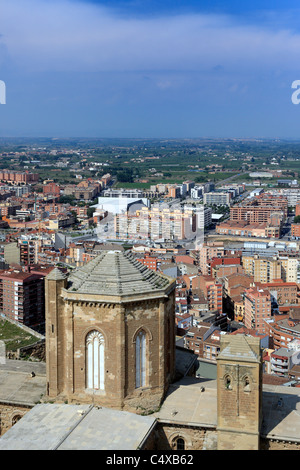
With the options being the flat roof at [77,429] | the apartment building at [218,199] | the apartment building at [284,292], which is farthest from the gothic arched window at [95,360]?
the apartment building at [218,199]

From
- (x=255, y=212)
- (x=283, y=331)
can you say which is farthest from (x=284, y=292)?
(x=255, y=212)

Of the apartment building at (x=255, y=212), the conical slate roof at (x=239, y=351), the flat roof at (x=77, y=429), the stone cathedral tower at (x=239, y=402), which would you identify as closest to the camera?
the flat roof at (x=77, y=429)

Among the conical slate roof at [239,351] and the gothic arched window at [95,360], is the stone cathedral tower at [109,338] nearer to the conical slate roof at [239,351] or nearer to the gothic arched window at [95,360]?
the gothic arched window at [95,360]

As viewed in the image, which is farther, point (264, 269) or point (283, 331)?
point (264, 269)

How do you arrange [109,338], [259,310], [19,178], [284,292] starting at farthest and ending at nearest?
[19,178], [284,292], [259,310], [109,338]

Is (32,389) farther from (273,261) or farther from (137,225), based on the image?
(137,225)

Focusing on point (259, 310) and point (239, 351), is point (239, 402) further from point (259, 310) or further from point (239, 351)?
point (259, 310)
